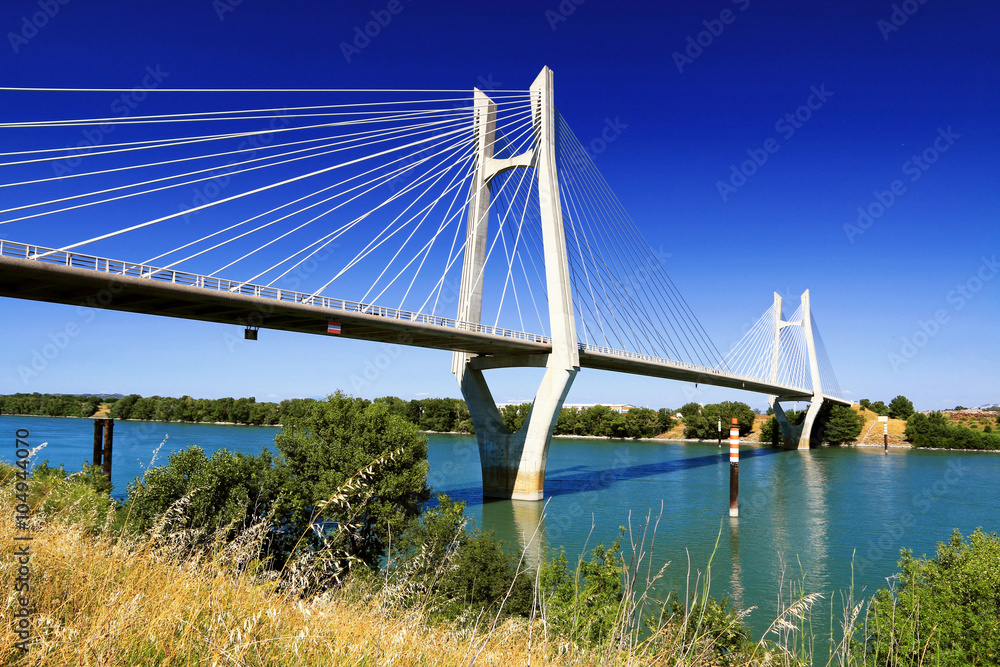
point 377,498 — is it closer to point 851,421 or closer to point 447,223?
point 447,223

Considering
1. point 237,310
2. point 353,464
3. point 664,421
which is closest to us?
point 353,464

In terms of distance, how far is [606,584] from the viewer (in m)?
11.5

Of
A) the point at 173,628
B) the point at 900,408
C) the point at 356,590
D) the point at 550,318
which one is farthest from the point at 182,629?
the point at 900,408

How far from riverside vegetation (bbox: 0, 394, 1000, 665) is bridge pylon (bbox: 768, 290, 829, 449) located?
6087 centimetres

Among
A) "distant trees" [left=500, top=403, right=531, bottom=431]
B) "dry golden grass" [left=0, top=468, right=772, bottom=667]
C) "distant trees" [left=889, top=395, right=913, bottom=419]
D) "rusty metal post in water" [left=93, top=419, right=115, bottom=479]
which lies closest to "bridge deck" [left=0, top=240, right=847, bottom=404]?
"rusty metal post in water" [left=93, top=419, right=115, bottom=479]

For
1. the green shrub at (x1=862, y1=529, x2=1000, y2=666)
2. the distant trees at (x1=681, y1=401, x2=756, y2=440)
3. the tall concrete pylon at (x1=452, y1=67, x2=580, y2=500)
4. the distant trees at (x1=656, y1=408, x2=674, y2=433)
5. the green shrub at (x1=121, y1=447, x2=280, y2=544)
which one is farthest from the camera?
the distant trees at (x1=656, y1=408, x2=674, y2=433)

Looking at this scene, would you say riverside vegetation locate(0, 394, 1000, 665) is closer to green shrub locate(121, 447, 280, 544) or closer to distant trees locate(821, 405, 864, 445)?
green shrub locate(121, 447, 280, 544)

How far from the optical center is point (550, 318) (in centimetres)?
3059

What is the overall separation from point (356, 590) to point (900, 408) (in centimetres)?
9822

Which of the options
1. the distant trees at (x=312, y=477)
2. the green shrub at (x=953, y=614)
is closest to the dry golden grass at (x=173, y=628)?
the green shrub at (x=953, y=614)

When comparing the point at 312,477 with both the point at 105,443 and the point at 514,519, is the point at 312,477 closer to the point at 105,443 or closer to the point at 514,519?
the point at 514,519

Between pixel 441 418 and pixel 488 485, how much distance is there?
187 feet

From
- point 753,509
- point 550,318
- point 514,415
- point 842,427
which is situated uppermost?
point 550,318

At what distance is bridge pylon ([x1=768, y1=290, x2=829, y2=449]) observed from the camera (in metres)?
71.9
